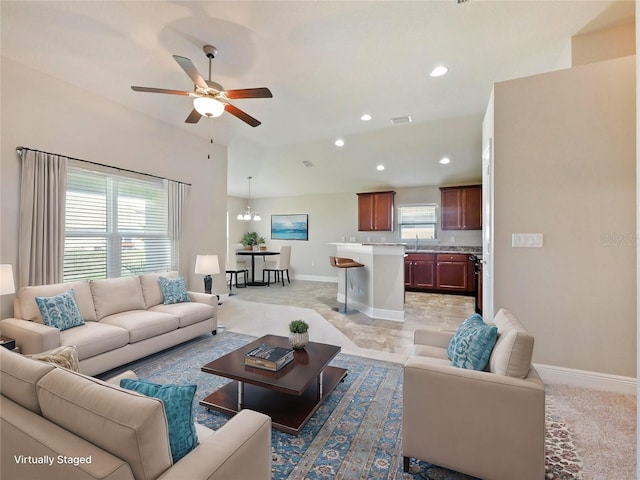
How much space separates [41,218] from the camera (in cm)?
305

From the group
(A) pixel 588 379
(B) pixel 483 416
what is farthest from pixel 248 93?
(A) pixel 588 379

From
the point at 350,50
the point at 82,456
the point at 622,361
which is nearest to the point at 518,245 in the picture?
the point at 622,361

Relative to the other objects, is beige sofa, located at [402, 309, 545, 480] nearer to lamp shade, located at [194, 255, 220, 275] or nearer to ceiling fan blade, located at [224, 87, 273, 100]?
ceiling fan blade, located at [224, 87, 273, 100]

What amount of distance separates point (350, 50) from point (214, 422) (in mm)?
3396

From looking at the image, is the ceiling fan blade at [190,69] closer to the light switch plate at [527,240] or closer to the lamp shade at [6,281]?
the lamp shade at [6,281]

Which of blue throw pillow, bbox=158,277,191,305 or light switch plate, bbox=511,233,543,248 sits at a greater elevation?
light switch plate, bbox=511,233,543,248

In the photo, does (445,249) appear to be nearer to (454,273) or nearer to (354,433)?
(454,273)

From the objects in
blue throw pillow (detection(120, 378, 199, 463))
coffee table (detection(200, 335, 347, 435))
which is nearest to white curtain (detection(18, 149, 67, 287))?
coffee table (detection(200, 335, 347, 435))

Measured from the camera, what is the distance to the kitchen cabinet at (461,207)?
21.7 ft

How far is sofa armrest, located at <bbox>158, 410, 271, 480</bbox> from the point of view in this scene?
911 mm

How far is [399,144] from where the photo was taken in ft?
18.9

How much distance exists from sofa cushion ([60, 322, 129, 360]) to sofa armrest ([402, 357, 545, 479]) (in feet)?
8.48

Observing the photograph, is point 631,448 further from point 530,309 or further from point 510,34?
point 510,34

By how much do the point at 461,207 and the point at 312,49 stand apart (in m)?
5.25
